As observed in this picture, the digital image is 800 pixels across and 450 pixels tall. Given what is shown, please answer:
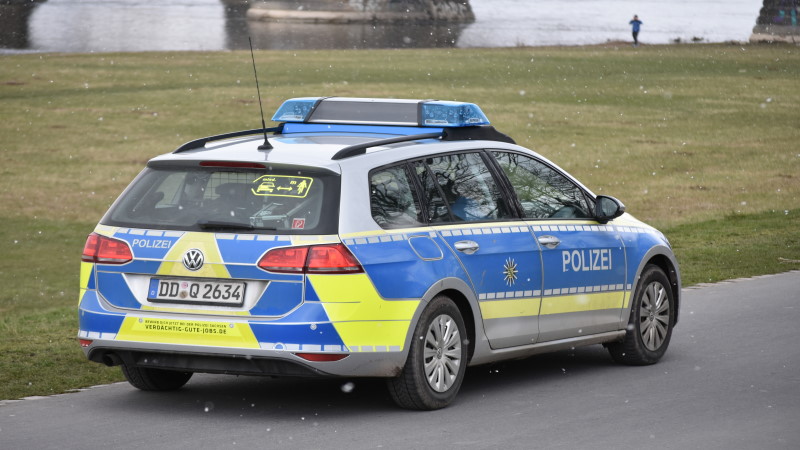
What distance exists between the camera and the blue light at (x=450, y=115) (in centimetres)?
920

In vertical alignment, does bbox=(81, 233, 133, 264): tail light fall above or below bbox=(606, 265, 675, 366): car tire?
above

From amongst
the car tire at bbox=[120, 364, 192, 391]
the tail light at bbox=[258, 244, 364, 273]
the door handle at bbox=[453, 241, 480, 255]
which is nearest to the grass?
the car tire at bbox=[120, 364, 192, 391]

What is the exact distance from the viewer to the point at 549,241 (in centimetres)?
909

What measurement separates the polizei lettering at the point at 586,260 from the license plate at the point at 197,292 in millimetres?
2334

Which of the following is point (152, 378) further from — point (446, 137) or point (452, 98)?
Answer: point (452, 98)

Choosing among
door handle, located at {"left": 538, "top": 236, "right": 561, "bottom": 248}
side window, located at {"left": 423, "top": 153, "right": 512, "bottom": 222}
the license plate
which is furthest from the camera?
door handle, located at {"left": 538, "top": 236, "right": 561, "bottom": 248}

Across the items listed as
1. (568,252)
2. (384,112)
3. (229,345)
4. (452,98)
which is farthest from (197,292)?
(452,98)

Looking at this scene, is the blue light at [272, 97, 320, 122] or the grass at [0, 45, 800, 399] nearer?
the blue light at [272, 97, 320, 122]

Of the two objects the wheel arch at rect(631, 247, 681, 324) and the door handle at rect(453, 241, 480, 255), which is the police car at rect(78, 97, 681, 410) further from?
the wheel arch at rect(631, 247, 681, 324)

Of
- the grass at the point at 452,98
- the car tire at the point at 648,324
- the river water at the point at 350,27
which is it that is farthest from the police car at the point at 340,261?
the river water at the point at 350,27

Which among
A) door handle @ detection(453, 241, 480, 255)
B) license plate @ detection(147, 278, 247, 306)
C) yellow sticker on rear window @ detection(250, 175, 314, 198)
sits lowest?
license plate @ detection(147, 278, 247, 306)

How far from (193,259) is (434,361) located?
1.44m

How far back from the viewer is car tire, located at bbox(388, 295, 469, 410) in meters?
8.09

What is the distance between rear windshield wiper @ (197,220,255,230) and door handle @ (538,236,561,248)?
2017 mm
